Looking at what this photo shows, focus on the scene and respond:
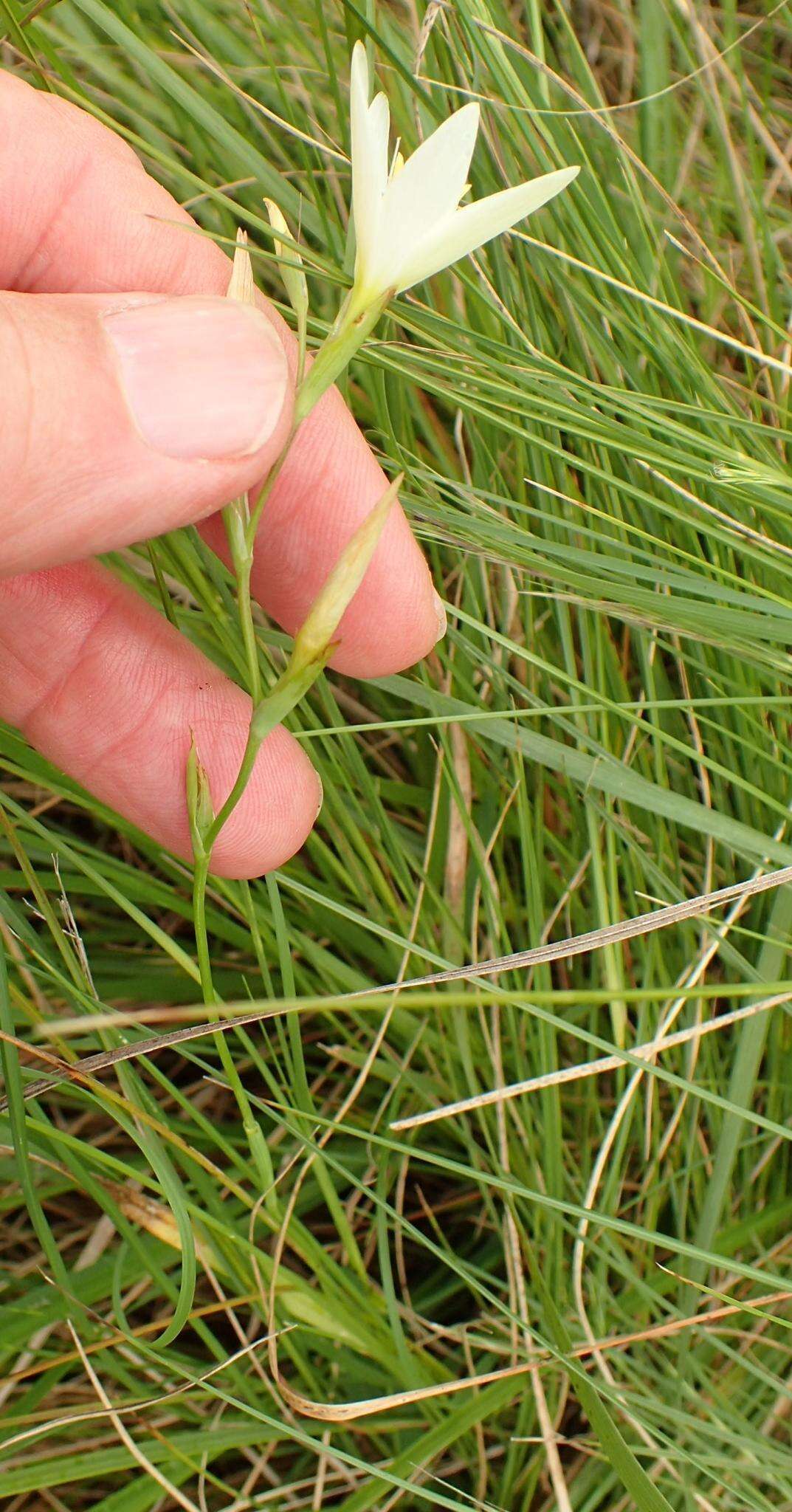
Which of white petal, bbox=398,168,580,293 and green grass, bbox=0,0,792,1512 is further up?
white petal, bbox=398,168,580,293

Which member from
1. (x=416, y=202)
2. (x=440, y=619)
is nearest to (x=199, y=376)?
(x=416, y=202)

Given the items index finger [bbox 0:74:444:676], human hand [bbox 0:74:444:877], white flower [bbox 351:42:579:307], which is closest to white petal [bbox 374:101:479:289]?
white flower [bbox 351:42:579:307]

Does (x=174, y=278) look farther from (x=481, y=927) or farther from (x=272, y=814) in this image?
(x=481, y=927)

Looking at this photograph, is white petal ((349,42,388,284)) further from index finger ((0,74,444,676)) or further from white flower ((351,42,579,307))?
index finger ((0,74,444,676))

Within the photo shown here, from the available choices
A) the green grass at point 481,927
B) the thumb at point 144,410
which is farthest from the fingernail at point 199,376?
the green grass at point 481,927

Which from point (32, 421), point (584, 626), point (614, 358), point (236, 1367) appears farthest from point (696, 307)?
point (236, 1367)
